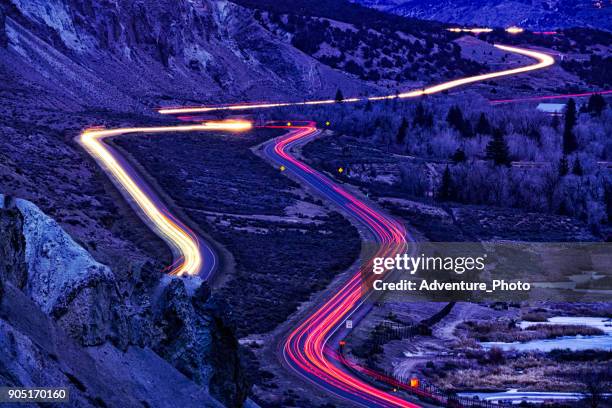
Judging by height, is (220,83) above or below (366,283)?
above

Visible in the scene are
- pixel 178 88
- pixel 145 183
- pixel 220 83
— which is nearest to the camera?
pixel 145 183

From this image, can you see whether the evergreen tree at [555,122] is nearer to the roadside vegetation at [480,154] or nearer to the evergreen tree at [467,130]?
the roadside vegetation at [480,154]

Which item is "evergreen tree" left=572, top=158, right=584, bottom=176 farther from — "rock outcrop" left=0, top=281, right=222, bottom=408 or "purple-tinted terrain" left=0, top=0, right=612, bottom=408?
"rock outcrop" left=0, top=281, right=222, bottom=408

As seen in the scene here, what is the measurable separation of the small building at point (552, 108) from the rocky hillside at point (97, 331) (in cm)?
10092

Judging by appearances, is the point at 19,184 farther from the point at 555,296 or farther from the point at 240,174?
the point at 240,174

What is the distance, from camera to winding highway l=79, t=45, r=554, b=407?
110 feet

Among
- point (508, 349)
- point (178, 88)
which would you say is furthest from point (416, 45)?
point (508, 349)

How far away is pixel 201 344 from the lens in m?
22.4

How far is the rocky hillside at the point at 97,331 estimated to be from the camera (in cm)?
1540

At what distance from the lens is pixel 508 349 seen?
132 ft

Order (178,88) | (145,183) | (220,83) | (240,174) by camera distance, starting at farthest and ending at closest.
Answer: (220,83) < (178,88) < (240,174) < (145,183)

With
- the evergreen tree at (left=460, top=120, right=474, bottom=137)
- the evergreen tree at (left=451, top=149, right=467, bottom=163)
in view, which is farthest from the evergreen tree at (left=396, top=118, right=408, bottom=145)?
the evergreen tree at (left=451, top=149, right=467, bottom=163)

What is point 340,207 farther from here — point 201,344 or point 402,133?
point 201,344

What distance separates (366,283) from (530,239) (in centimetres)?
2220
